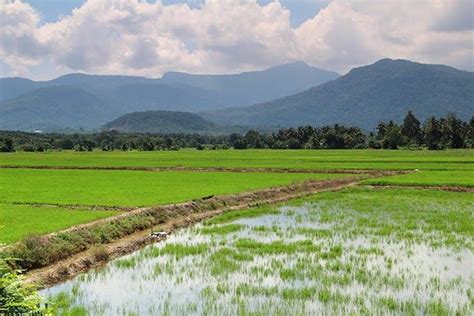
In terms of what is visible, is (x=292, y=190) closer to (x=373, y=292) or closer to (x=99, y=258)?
(x=99, y=258)

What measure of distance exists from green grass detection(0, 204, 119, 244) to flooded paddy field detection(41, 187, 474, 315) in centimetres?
334

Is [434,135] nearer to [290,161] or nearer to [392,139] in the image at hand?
[392,139]

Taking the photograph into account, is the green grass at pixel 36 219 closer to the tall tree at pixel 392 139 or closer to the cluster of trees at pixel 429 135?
the cluster of trees at pixel 429 135

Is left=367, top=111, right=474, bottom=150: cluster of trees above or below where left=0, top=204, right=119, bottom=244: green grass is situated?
above

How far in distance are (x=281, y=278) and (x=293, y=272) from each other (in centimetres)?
57

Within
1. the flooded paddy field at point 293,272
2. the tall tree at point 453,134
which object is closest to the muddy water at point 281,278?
the flooded paddy field at point 293,272

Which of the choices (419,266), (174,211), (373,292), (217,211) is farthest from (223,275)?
(217,211)

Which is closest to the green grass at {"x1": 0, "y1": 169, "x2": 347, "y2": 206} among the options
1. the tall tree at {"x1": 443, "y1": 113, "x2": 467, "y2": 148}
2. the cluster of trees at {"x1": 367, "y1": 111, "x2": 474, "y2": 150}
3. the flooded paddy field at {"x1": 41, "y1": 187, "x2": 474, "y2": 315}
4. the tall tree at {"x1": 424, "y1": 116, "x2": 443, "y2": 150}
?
the flooded paddy field at {"x1": 41, "y1": 187, "x2": 474, "y2": 315}

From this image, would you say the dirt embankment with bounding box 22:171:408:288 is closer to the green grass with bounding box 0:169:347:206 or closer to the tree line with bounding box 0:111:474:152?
the green grass with bounding box 0:169:347:206

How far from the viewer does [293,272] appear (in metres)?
12.5

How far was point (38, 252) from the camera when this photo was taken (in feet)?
44.9

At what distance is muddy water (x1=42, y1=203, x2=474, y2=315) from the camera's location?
33.1 feet

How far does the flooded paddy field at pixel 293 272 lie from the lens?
33.2 feet

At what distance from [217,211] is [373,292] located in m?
14.6
